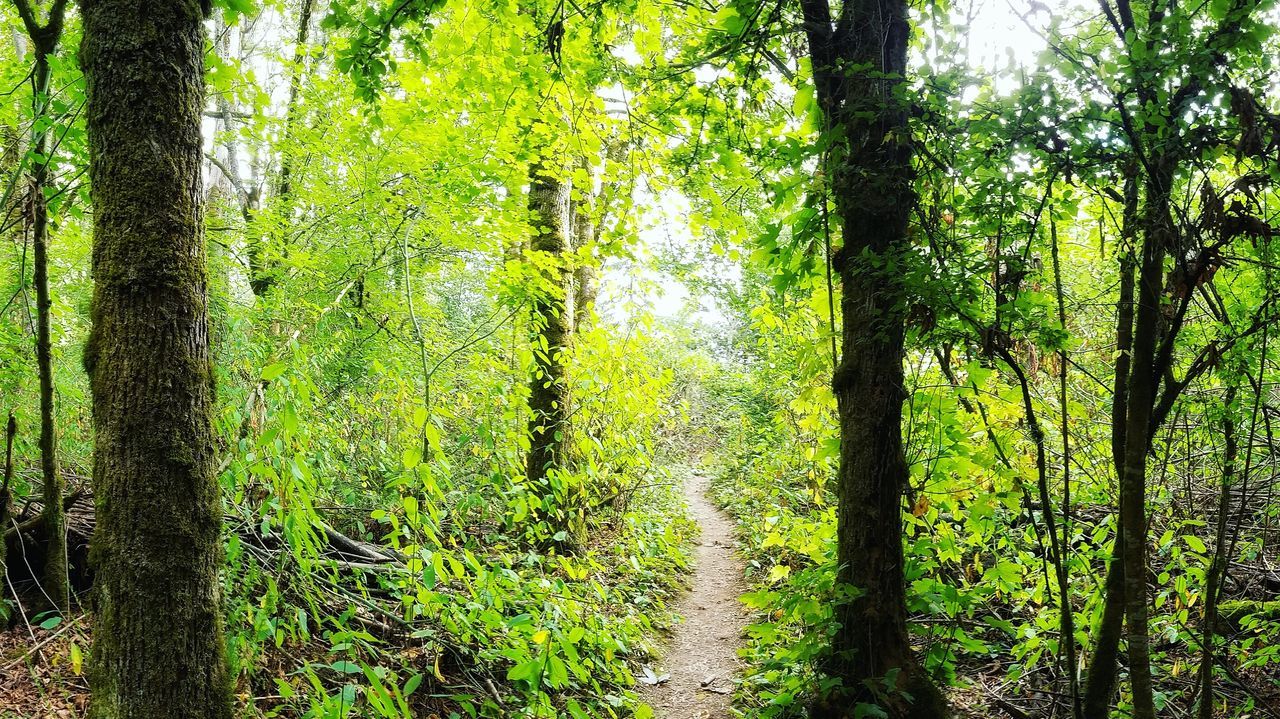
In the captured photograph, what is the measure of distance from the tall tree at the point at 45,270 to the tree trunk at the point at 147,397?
0.77m

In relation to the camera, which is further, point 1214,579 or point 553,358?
point 553,358

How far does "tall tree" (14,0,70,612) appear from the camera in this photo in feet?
9.70

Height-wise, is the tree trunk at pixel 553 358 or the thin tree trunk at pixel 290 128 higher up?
the thin tree trunk at pixel 290 128

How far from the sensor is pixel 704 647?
20.9 ft

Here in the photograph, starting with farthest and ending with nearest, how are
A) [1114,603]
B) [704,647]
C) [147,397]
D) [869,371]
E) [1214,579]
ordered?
[704,647] < [869,371] < [1214,579] < [1114,603] < [147,397]

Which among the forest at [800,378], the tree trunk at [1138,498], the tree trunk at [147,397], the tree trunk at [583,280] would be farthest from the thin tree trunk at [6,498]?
the tree trunk at [583,280]

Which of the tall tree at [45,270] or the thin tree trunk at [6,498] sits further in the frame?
the thin tree trunk at [6,498]

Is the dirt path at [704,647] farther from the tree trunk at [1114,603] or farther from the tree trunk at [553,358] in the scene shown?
the tree trunk at [1114,603]

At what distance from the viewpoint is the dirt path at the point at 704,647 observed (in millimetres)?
5008

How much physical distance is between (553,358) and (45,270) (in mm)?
4209

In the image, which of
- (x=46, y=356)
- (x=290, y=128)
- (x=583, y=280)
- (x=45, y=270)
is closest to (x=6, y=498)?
(x=46, y=356)

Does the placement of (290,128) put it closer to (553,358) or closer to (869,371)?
(553,358)

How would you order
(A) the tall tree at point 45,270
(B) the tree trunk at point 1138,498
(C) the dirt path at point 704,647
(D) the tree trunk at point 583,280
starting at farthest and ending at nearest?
(D) the tree trunk at point 583,280, (C) the dirt path at point 704,647, (A) the tall tree at point 45,270, (B) the tree trunk at point 1138,498

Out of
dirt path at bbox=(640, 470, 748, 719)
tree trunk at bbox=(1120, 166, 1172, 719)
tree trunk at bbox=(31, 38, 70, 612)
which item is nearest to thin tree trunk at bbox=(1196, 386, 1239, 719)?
tree trunk at bbox=(1120, 166, 1172, 719)
